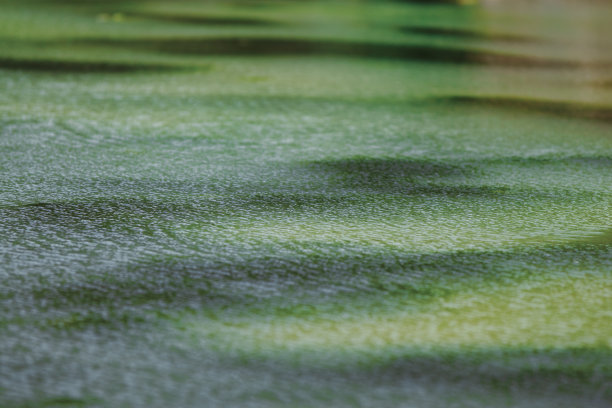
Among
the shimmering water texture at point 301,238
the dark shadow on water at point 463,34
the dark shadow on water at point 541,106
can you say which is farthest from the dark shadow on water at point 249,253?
the dark shadow on water at point 463,34

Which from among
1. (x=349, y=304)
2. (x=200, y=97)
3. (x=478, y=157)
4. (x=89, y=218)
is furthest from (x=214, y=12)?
(x=349, y=304)

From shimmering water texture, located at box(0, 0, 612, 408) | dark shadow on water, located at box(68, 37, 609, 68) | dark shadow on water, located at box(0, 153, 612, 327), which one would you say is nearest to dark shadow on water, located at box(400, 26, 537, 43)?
dark shadow on water, located at box(68, 37, 609, 68)

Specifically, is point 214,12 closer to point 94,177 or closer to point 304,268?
point 94,177

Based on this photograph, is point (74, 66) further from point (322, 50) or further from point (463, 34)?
point (463, 34)

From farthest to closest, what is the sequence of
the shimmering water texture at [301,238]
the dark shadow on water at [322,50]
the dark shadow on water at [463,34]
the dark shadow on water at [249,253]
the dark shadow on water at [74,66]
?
1. the dark shadow on water at [463,34]
2. the dark shadow on water at [322,50]
3. the dark shadow on water at [74,66]
4. the dark shadow on water at [249,253]
5. the shimmering water texture at [301,238]

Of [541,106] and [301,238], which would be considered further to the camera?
[541,106]

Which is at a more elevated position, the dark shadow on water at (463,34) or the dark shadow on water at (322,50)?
the dark shadow on water at (463,34)

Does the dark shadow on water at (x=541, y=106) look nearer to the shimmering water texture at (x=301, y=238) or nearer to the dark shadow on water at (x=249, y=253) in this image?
the shimmering water texture at (x=301, y=238)

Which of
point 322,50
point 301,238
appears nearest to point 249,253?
point 301,238
